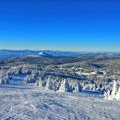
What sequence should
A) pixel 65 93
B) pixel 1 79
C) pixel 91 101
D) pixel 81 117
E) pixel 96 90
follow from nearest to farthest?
1. pixel 81 117
2. pixel 91 101
3. pixel 65 93
4. pixel 96 90
5. pixel 1 79

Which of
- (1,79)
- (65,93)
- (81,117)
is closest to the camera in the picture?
(81,117)

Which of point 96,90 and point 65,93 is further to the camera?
point 96,90

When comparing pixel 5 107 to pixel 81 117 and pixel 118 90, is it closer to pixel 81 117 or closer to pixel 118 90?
pixel 81 117

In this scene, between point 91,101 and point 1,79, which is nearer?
point 91,101

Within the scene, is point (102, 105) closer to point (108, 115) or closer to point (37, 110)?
point (108, 115)

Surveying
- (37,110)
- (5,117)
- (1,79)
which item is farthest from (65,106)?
(1,79)

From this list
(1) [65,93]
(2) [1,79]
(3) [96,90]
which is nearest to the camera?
(1) [65,93]

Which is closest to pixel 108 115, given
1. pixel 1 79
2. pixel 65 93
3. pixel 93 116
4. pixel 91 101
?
pixel 93 116
